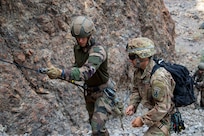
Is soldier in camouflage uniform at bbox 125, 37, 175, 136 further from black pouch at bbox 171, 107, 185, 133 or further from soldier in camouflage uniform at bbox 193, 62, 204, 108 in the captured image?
soldier in camouflage uniform at bbox 193, 62, 204, 108

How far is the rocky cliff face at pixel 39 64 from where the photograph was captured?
671 cm

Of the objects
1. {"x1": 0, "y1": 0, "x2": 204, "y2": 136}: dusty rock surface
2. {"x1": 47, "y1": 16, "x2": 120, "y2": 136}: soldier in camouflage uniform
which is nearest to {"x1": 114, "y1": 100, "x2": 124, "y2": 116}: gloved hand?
{"x1": 47, "y1": 16, "x2": 120, "y2": 136}: soldier in camouflage uniform

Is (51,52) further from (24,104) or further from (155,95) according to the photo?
(155,95)

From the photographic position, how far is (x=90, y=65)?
15.6 ft

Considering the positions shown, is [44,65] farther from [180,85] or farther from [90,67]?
[180,85]

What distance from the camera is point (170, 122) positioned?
15.8 feet

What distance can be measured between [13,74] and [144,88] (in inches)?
122

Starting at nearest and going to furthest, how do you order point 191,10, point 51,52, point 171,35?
point 51,52 → point 171,35 → point 191,10

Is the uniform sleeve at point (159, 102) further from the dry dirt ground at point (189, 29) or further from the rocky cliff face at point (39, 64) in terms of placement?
the dry dirt ground at point (189, 29)

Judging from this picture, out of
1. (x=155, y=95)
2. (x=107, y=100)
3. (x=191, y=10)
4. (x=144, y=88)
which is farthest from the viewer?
(x=191, y=10)

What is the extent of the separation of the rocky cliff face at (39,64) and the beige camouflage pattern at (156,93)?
2189 millimetres

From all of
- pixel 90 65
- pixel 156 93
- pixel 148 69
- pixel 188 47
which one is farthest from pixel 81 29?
pixel 188 47

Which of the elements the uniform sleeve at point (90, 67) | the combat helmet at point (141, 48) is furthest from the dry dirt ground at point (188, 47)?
the combat helmet at point (141, 48)

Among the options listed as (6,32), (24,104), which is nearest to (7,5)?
(6,32)
